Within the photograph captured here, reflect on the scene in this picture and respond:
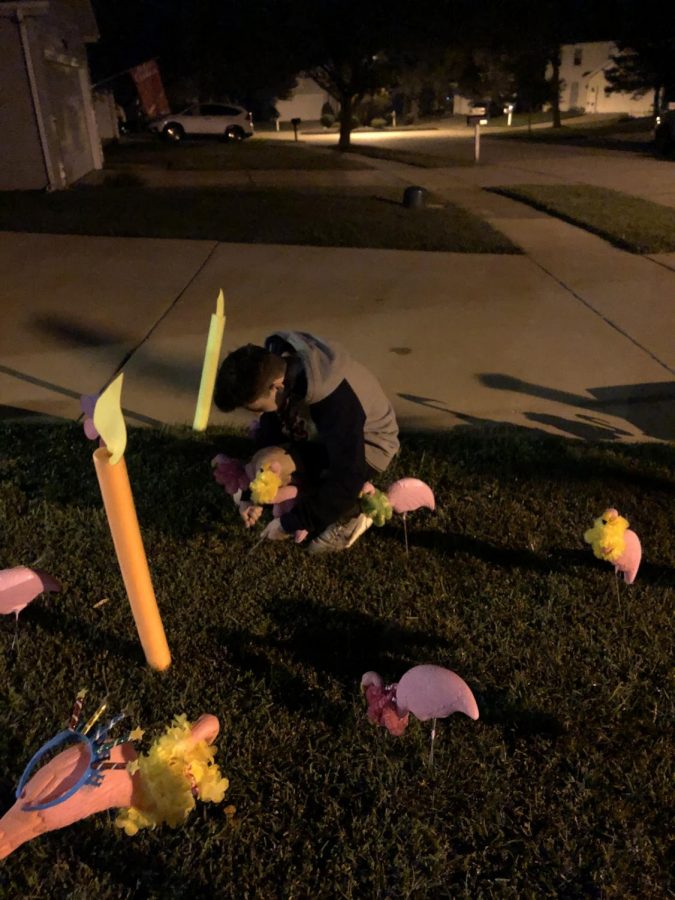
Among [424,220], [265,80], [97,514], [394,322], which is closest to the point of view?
[97,514]

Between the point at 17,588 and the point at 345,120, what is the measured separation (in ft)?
94.7

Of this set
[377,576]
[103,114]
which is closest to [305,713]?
[377,576]

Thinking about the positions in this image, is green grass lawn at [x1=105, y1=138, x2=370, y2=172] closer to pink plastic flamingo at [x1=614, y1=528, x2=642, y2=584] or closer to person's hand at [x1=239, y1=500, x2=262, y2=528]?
person's hand at [x1=239, y1=500, x2=262, y2=528]

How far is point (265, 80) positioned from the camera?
39.8m

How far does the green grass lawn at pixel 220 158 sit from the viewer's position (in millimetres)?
18672

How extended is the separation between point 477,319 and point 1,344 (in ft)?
11.5

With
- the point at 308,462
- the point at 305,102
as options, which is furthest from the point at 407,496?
the point at 305,102

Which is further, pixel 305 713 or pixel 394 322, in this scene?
pixel 394 322

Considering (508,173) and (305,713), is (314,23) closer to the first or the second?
(508,173)

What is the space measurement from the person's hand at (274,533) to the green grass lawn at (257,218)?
5.92 meters

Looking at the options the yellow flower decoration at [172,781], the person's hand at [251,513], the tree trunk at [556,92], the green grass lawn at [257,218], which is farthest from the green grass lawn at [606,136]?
the yellow flower decoration at [172,781]

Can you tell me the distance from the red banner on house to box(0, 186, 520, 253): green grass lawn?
16640 millimetres

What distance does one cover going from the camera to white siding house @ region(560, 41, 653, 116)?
49.2 m

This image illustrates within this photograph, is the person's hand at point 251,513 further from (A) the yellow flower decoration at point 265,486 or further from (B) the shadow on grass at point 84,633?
(B) the shadow on grass at point 84,633
